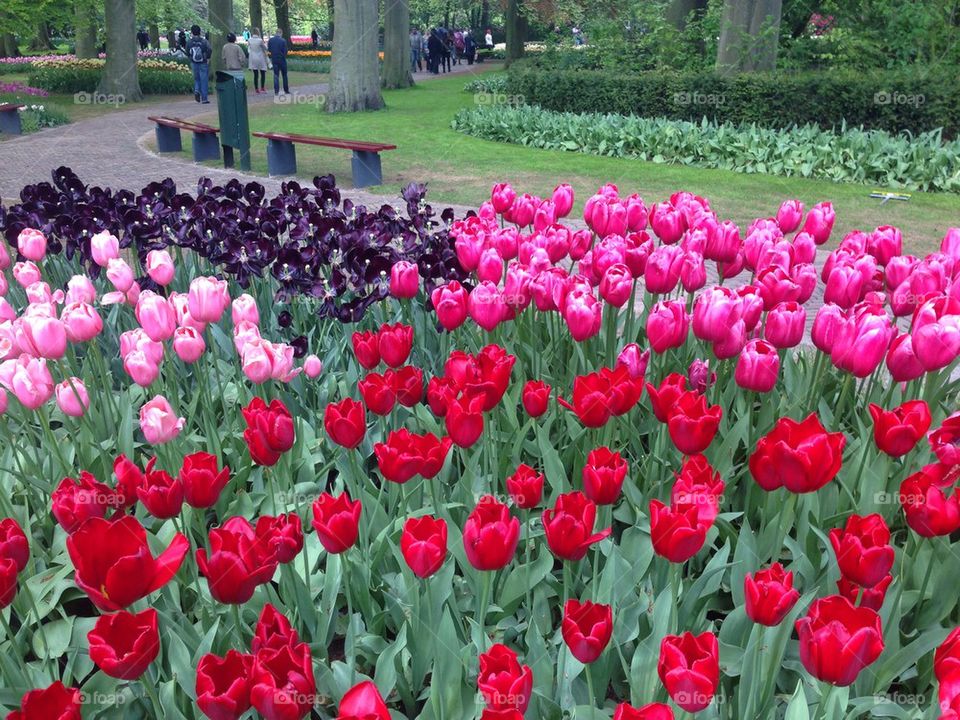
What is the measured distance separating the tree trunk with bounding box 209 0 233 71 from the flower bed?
69.6 ft

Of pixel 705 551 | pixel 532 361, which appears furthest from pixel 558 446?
pixel 705 551

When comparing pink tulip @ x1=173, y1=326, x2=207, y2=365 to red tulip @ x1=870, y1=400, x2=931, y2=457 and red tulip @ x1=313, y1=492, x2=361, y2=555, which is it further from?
red tulip @ x1=870, y1=400, x2=931, y2=457

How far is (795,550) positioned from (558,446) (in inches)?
36.3

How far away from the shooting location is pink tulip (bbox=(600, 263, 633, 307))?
2.89m

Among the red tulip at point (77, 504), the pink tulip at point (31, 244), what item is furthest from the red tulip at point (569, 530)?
the pink tulip at point (31, 244)

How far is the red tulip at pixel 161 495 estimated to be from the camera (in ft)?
6.52

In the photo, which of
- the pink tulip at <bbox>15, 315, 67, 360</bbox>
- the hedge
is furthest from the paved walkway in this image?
the pink tulip at <bbox>15, 315, 67, 360</bbox>

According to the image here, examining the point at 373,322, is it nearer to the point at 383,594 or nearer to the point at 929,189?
the point at 383,594

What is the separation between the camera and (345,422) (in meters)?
2.16

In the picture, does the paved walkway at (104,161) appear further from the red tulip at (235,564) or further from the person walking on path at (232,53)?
the red tulip at (235,564)

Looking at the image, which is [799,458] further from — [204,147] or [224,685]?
[204,147]

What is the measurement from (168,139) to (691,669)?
13768mm

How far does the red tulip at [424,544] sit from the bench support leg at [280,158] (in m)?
10.0

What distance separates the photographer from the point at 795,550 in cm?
236
